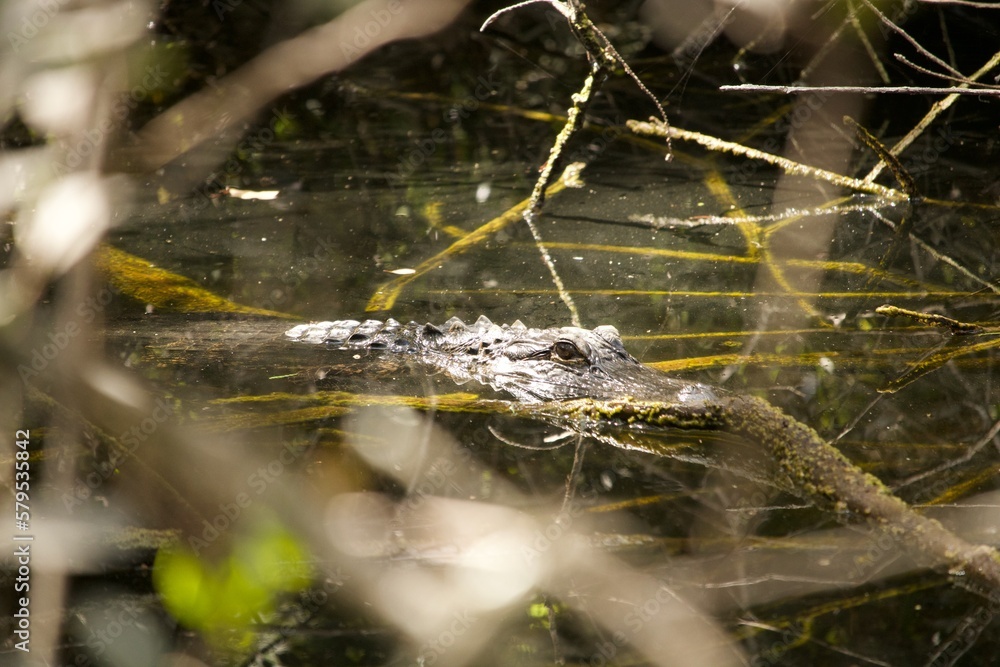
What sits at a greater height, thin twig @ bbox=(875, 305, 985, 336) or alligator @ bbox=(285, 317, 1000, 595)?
alligator @ bbox=(285, 317, 1000, 595)

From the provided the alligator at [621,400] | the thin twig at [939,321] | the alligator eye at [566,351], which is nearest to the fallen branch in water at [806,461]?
the alligator at [621,400]

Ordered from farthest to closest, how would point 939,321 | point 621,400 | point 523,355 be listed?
point 523,355 → point 939,321 → point 621,400

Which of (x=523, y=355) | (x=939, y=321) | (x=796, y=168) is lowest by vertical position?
(x=796, y=168)

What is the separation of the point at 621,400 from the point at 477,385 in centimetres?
79

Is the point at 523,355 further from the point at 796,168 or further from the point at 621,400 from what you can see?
the point at 796,168

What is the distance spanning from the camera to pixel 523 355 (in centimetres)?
393

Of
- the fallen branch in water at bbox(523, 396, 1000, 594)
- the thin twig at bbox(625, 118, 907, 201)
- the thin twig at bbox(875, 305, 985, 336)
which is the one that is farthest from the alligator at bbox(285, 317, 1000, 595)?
the thin twig at bbox(625, 118, 907, 201)

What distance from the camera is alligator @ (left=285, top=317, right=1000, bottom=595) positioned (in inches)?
101

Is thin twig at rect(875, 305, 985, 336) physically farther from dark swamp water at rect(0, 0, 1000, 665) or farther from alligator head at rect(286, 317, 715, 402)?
alligator head at rect(286, 317, 715, 402)

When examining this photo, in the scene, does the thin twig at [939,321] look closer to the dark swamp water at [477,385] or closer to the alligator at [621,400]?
the dark swamp water at [477,385]

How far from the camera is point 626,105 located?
7.54 m

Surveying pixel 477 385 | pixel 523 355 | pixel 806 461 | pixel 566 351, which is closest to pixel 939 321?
pixel 806 461

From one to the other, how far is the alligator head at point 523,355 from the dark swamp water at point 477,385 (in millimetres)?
122

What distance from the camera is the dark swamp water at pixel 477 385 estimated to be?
5.85 ft
